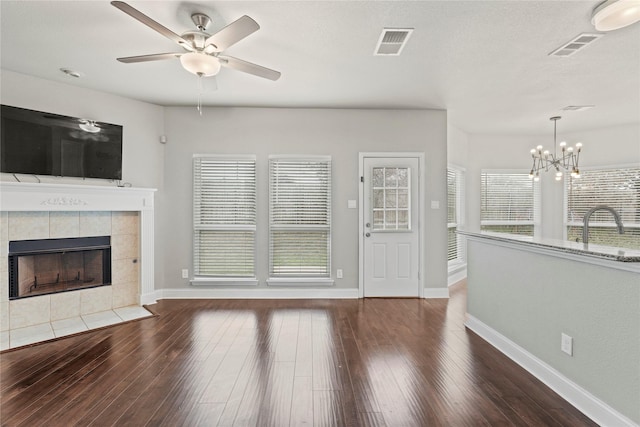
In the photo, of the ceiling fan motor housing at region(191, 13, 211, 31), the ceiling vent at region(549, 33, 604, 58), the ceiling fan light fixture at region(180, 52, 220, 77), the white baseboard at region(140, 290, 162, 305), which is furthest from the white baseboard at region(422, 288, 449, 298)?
the ceiling fan motor housing at region(191, 13, 211, 31)

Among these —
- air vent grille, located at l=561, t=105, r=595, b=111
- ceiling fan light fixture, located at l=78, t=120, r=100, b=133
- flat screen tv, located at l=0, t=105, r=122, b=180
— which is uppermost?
air vent grille, located at l=561, t=105, r=595, b=111

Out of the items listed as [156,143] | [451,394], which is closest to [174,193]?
[156,143]

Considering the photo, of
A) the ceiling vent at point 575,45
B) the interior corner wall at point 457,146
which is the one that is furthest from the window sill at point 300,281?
the ceiling vent at point 575,45

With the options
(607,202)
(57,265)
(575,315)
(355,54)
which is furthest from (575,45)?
(57,265)

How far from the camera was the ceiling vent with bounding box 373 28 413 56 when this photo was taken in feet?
9.02

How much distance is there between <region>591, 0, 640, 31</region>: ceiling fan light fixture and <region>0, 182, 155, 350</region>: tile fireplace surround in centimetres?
486

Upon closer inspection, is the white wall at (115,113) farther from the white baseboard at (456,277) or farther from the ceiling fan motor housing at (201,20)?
the white baseboard at (456,277)

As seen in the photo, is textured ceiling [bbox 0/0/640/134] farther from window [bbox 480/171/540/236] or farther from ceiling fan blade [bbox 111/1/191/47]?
window [bbox 480/171/540/236]

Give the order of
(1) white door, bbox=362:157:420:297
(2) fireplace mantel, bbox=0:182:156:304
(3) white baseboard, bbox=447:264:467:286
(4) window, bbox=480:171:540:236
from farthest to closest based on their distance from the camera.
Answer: (4) window, bbox=480:171:540:236 < (3) white baseboard, bbox=447:264:467:286 < (1) white door, bbox=362:157:420:297 < (2) fireplace mantel, bbox=0:182:156:304

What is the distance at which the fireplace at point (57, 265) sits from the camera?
11.5 feet

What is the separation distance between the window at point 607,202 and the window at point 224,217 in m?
5.87

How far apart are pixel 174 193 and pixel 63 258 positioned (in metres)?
1.52

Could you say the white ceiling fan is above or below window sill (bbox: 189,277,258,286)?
above

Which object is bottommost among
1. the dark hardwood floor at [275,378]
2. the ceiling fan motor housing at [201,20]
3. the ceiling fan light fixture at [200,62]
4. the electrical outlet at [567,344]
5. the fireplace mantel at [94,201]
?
the dark hardwood floor at [275,378]
